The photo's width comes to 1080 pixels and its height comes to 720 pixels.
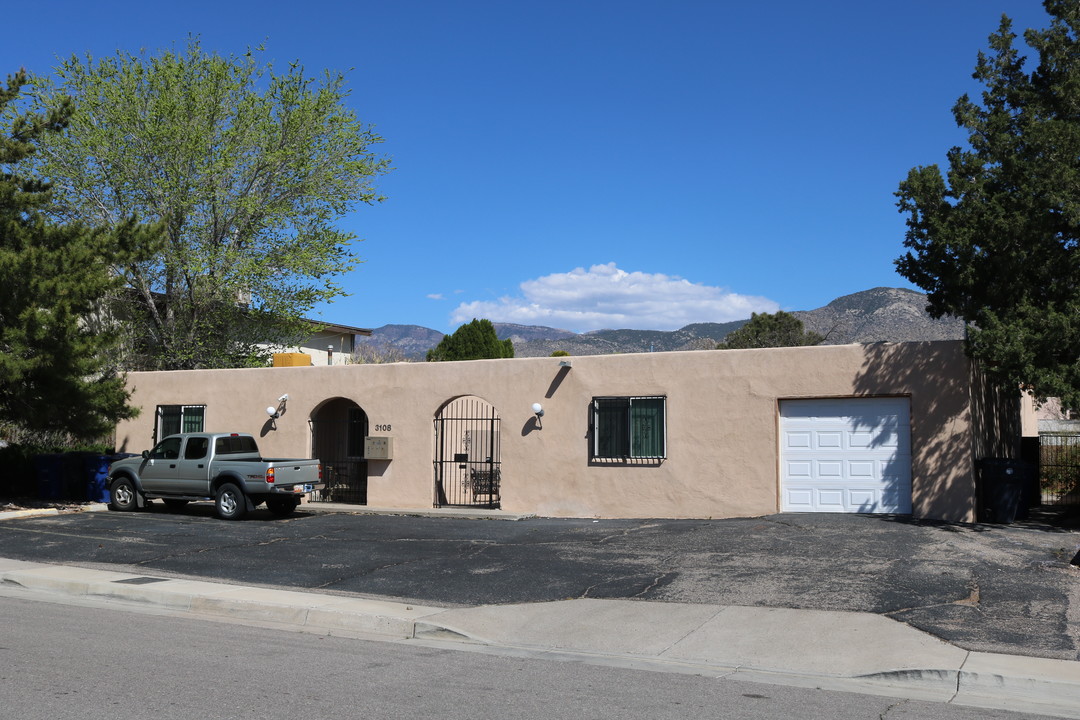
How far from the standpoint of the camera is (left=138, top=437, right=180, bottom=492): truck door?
20.3 metres

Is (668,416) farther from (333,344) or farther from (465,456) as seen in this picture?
(333,344)

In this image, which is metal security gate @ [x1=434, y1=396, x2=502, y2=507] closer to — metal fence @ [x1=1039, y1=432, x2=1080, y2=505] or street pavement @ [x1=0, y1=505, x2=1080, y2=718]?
street pavement @ [x1=0, y1=505, x2=1080, y2=718]

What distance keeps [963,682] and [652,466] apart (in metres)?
11.2

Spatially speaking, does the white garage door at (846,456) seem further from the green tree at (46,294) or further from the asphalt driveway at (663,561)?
the green tree at (46,294)

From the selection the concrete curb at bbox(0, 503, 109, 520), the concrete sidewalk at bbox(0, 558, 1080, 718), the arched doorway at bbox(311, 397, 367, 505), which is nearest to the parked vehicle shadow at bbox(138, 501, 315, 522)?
the concrete curb at bbox(0, 503, 109, 520)

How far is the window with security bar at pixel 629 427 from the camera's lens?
18.9 meters

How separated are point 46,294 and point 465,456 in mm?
9141

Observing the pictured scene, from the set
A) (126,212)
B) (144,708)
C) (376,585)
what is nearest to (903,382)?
(376,585)

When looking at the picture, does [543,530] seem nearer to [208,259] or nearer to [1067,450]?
[1067,450]

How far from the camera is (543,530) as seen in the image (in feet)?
56.4

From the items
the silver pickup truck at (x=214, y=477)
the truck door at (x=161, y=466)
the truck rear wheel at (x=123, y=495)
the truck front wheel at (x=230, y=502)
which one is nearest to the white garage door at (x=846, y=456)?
the silver pickup truck at (x=214, y=477)

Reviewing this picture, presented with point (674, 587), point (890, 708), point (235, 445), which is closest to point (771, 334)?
point (235, 445)

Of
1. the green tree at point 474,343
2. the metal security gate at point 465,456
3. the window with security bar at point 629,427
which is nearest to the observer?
the window with security bar at point 629,427

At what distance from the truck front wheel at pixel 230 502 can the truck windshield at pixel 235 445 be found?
0.89 m
